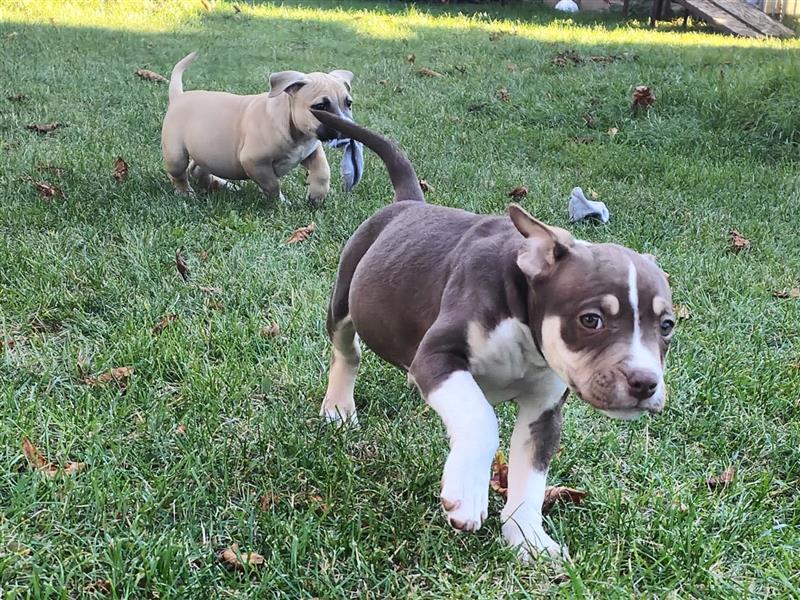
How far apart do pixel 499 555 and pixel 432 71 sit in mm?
8900

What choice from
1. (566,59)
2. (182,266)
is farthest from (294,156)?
(566,59)

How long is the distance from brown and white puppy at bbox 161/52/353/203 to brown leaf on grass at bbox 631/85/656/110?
3536mm

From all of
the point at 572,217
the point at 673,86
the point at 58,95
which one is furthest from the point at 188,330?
the point at 673,86

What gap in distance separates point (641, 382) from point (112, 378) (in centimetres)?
216

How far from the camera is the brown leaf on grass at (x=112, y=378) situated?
10.7ft

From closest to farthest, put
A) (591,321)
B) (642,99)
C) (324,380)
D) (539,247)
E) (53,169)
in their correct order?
(591,321), (539,247), (324,380), (53,169), (642,99)

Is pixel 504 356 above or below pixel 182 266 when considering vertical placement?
above

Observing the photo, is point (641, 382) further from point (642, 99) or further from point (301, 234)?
point (642, 99)

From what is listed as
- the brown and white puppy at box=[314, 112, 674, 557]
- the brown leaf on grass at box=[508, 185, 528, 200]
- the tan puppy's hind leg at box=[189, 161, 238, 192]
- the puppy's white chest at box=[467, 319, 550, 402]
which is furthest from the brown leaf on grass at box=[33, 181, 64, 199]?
the puppy's white chest at box=[467, 319, 550, 402]

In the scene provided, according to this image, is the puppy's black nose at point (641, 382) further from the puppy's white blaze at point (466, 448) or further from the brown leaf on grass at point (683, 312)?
the brown leaf on grass at point (683, 312)

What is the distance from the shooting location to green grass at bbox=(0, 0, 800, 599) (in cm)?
236

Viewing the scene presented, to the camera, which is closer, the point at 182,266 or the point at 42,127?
the point at 182,266

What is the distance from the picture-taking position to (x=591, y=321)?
2.07 meters

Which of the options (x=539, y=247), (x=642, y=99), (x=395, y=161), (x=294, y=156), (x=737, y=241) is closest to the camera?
(x=539, y=247)
